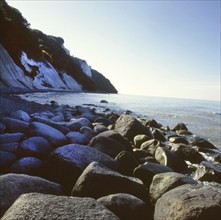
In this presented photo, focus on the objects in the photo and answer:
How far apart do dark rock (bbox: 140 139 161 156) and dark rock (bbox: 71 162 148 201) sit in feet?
9.68

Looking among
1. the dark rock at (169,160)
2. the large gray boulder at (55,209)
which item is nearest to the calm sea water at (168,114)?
the dark rock at (169,160)

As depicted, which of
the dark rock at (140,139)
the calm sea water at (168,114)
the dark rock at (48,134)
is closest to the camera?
the dark rock at (48,134)

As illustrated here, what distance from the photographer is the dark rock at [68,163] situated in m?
4.20

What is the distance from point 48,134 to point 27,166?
4.63ft

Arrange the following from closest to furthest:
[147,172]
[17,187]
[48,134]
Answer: [17,187]
[147,172]
[48,134]

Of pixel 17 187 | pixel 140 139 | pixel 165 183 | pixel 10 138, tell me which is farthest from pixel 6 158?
pixel 140 139

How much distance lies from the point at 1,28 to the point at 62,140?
23.9 meters

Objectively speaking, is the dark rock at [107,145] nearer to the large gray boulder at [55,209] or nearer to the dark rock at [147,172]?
the dark rock at [147,172]

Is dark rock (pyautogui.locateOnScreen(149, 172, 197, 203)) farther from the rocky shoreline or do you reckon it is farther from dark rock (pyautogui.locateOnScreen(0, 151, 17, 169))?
dark rock (pyautogui.locateOnScreen(0, 151, 17, 169))

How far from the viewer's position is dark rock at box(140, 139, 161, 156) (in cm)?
663

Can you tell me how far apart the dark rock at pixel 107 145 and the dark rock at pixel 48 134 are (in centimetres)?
68

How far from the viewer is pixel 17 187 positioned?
315cm

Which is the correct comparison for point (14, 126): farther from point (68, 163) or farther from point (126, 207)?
point (126, 207)

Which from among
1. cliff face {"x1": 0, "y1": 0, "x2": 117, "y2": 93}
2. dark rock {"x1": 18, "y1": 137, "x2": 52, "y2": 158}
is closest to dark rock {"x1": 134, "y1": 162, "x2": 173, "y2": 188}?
dark rock {"x1": 18, "y1": 137, "x2": 52, "y2": 158}
